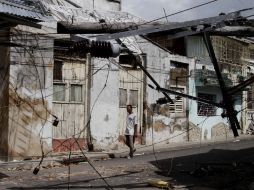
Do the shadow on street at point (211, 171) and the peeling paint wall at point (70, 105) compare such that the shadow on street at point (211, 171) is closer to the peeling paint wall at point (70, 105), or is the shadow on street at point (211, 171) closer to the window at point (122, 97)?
the peeling paint wall at point (70, 105)

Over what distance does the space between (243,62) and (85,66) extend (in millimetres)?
16450

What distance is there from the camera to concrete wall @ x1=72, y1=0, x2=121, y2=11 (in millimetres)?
21722

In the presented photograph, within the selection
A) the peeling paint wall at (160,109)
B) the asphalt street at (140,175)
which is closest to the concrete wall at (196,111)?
the peeling paint wall at (160,109)

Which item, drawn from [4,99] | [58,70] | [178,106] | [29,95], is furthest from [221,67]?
[4,99]

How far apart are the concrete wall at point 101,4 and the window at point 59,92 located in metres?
4.10

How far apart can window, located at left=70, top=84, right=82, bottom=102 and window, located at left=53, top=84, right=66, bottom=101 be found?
47 cm

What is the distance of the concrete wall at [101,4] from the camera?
2172cm

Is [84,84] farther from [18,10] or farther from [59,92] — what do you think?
[18,10]

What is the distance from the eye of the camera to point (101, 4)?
23.1 meters

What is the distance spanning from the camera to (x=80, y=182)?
12234 mm

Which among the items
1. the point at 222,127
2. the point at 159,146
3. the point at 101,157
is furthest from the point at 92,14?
the point at 222,127

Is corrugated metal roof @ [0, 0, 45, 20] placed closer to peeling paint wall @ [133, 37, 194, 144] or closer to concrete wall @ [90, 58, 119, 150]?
concrete wall @ [90, 58, 119, 150]

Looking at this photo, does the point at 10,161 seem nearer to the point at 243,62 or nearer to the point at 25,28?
the point at 25,28

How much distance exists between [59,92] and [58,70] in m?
0.80
